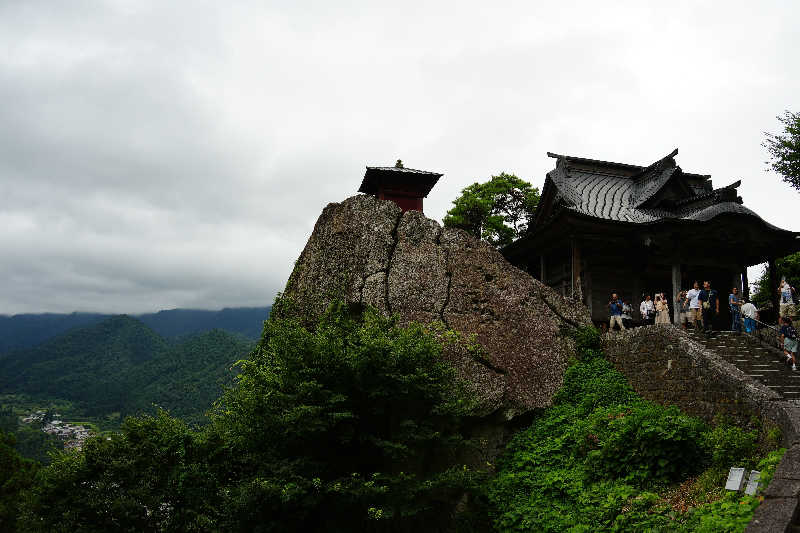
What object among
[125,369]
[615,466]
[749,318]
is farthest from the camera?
[125,369]

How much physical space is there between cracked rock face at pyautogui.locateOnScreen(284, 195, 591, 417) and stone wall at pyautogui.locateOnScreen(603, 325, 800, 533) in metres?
2.04

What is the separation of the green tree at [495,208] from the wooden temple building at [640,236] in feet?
11.3

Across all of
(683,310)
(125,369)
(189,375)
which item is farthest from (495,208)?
(125,369)

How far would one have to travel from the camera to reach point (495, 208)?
29672 millimetres

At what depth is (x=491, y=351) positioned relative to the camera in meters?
14.5

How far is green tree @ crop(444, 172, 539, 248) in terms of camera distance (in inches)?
1136

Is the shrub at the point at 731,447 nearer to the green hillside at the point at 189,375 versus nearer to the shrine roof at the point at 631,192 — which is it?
the shrine roof at the point at 631,192

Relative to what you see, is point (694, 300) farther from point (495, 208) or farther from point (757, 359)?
point (495, 208)

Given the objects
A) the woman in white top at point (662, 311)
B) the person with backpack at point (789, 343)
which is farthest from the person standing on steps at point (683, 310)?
the person with backpack at point (789, 343)

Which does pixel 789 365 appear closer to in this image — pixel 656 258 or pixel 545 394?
pixel 545 394

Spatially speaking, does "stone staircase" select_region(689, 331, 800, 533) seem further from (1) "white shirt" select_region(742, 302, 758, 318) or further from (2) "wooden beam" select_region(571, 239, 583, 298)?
(2) "wooden beam" select_region(571, 239, 583, 298)

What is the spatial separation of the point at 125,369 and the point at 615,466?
4777 inches

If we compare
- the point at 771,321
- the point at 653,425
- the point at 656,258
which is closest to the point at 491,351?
the point at 653,425

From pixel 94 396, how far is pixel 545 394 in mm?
104233
